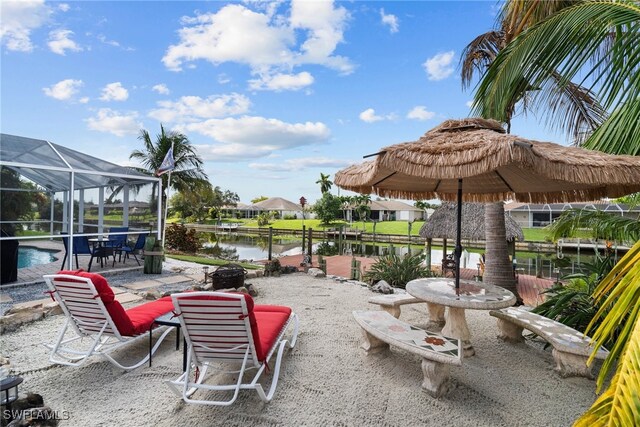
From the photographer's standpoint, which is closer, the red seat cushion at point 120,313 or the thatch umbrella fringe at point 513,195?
the red seat cushion at point 120,313

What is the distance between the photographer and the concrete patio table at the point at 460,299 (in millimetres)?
3346

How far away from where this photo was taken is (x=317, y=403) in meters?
2.78

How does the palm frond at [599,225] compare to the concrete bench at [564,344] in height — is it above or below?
above

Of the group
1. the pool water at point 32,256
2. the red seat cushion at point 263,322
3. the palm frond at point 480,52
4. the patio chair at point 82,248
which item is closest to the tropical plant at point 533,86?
the palm frond at point 480,52

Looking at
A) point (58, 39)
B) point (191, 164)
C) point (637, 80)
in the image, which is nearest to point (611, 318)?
point (637, 80)

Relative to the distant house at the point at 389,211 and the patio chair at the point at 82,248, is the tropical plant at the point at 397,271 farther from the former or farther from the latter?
the distant house at the point at 389,211

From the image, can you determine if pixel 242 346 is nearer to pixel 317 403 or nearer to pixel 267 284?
pixel 317 403

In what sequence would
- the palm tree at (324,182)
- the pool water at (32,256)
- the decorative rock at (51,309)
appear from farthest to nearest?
1. the palm tree at (324,182)
2. the pool water at (32,256)
3. the decorative rock at (51,309)

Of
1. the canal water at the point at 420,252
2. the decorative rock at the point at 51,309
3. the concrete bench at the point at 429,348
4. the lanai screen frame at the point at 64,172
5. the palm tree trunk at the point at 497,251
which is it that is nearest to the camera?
the concrete bench at the point at 429,348

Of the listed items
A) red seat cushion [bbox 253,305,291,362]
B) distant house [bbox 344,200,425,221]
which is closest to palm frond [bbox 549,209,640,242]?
red seat cushion [bbox 253,305,291,362]

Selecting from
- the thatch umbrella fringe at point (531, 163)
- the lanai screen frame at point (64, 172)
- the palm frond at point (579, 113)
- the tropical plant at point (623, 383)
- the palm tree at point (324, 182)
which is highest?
the palm tree at point (324, 182)

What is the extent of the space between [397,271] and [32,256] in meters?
11.3

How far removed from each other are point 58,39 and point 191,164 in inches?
561

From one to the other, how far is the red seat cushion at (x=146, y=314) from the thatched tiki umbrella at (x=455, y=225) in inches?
366
